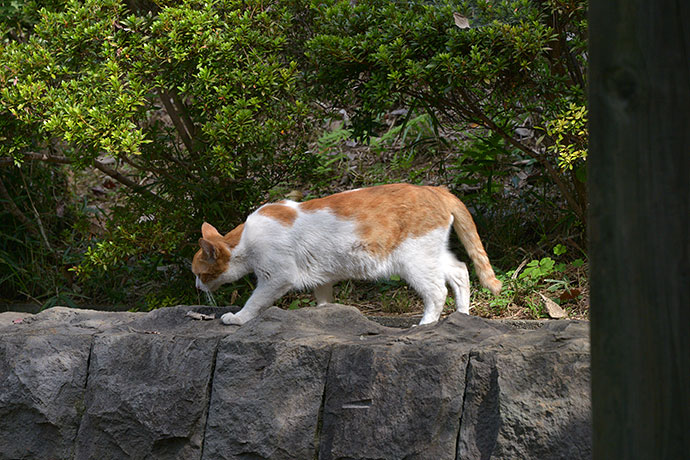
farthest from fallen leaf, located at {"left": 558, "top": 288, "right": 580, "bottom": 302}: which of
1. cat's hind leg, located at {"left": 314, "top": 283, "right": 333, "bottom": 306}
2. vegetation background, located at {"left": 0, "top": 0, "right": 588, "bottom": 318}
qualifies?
cat's hind leg, located at {"left": 314, "top": 283, "right": 333, "bottom": 306}

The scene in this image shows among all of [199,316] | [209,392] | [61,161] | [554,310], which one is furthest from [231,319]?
[61,161]

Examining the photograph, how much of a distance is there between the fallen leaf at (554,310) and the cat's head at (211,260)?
205 cm

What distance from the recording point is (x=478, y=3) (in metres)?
4.48

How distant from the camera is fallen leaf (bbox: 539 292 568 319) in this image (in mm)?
4586

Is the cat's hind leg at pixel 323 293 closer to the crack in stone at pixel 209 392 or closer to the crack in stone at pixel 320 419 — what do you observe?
the crack in stone at pixel 209 392

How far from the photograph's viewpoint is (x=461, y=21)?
453 cm

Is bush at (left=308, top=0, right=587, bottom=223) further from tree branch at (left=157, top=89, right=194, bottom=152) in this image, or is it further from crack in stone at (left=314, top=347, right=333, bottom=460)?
crack in stone at (left=314, top=347, right=333, bottom=460)

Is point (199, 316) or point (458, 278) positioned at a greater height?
point (458, 278)

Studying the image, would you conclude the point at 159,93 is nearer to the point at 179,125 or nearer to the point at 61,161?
the point at 179,125

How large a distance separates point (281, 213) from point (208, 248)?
48cm

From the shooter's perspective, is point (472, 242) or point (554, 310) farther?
point (554, 310)

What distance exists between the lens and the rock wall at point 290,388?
2.90 metres

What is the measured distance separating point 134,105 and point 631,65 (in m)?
3.60

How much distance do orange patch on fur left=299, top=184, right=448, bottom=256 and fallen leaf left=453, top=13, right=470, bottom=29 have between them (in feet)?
3.50
